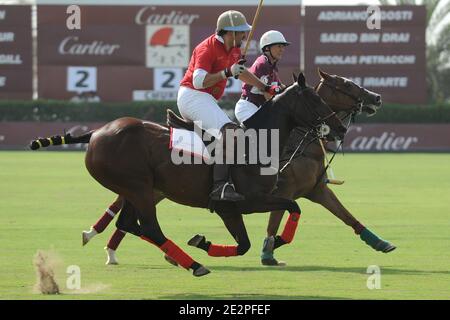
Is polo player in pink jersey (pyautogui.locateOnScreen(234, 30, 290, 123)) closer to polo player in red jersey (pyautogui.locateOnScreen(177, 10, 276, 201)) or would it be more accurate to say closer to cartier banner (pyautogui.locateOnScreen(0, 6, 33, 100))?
polo player in red jersey (pyautogui.locateOnScreen(177, 10, 276, 201))

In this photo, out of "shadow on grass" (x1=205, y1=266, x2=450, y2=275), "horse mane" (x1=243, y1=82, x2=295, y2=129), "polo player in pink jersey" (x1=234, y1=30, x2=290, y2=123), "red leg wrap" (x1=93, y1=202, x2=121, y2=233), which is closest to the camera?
"horse mane" (x1=243, y1=82, x2=295, y2=129)

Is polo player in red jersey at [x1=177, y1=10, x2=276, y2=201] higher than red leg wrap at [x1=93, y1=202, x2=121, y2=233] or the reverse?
higher

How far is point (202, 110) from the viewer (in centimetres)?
1097

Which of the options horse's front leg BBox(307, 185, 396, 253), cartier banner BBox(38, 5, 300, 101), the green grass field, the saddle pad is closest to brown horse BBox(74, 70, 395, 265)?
horse's front leg BBox(307, 185, 396, 253)

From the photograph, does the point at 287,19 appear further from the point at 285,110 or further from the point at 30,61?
the point at 285,110

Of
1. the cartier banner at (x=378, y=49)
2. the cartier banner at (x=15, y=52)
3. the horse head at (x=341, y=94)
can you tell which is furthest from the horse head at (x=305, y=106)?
the cartier banner at (x=15, y=52)

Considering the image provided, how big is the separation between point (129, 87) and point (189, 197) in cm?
3119

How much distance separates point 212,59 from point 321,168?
7.98ft

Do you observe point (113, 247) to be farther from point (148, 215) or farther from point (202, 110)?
point (202, 110)

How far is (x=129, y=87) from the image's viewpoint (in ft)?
137

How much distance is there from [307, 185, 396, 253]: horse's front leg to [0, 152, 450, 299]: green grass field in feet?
0.62

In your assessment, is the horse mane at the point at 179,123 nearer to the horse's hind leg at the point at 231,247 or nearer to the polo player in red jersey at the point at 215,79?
the polo player in red jersey at the point at 215,79

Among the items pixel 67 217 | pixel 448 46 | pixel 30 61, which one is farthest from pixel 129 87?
pixel 67 217

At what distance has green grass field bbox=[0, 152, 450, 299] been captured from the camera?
10.2 m
